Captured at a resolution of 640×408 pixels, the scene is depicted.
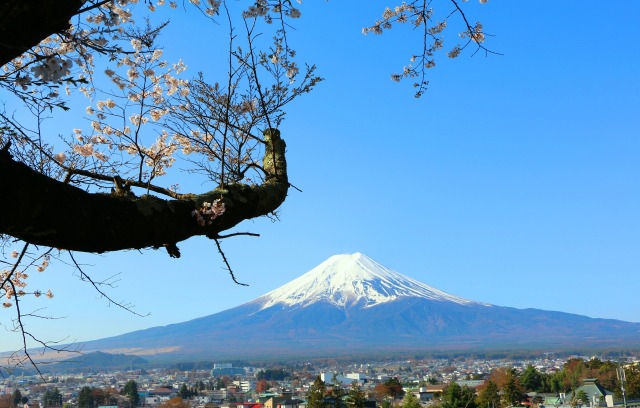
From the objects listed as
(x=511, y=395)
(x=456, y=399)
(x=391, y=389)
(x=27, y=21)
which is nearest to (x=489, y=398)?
(x=511, y=395)

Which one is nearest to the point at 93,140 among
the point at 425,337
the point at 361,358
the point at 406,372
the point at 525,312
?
the point at 406,372

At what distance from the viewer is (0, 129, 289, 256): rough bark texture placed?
113 cm

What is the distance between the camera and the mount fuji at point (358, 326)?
121 metres

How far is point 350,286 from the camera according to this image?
491ft

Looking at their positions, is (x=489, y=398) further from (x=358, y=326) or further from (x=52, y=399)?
(x=358, y=326)

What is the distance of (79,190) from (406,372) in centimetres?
7350

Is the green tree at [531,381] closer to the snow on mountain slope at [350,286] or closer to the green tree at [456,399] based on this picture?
the green tree at [456,399]

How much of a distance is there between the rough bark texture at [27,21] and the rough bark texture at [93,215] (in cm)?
21

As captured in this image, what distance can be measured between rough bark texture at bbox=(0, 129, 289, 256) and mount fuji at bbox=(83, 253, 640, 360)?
109780 mm

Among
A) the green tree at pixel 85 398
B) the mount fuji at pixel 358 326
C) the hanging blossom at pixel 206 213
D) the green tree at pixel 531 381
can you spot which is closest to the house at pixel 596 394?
the green tree at pixel 531 381

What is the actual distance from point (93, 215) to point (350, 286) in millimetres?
149797

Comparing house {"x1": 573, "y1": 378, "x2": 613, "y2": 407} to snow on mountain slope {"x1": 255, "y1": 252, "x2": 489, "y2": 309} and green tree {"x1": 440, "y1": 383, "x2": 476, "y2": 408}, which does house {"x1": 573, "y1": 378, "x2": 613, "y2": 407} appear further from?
snow on mountain slope {"x1": 255, "y1": 252, "x2": 489, "y2": 309}

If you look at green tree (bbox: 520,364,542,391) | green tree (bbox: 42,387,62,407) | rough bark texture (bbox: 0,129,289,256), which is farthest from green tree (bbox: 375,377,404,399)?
rough bark texture (bbox: 0,129,289,256)

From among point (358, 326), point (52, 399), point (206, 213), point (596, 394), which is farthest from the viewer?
point (358, 326)
